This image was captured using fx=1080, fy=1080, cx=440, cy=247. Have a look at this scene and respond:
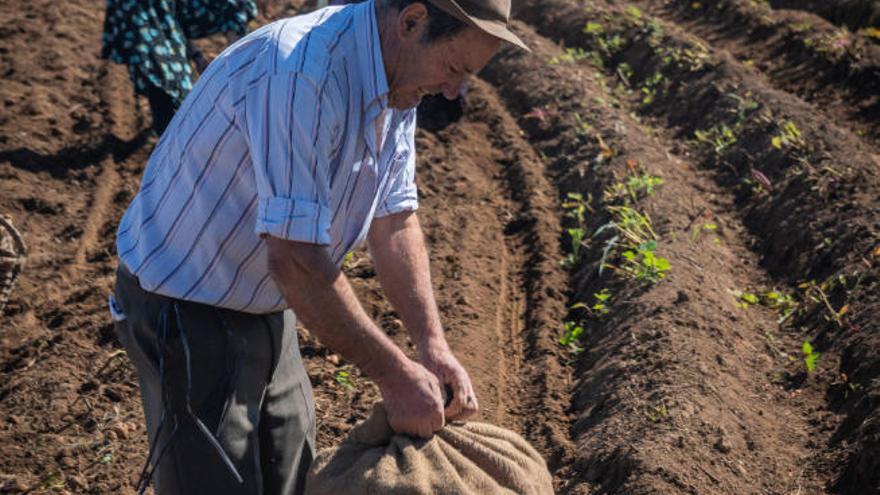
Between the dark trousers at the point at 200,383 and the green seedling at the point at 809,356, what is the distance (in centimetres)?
289

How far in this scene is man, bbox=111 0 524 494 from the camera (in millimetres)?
2285

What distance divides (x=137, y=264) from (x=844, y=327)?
3.57 metres

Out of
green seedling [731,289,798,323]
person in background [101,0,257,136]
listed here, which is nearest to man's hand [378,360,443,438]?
green seedling [731,289,798,323]

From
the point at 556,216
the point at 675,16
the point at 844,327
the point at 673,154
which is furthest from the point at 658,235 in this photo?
the point at 675,16

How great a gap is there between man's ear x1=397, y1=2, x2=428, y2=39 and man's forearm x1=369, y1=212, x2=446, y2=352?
0.63m

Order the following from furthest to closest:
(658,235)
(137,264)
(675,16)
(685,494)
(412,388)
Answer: (675,16) < (658,235) < (685,494) < (137,264) < (412,388)

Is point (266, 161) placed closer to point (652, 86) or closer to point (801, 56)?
point (652, 86)

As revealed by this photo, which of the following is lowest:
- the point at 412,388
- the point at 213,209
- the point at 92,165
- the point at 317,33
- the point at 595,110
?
the point at 92,165

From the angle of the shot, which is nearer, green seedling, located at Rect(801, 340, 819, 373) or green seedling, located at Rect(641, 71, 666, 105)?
green seedling, located at Rect(801, 340, 819, 373)

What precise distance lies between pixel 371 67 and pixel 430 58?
0.46 feet

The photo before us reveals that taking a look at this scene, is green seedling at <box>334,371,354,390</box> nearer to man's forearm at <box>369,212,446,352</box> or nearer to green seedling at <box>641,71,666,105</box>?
man's forearm at <box>369,212,446,352</box>

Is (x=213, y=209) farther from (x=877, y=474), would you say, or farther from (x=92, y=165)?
(x=92, y=165)

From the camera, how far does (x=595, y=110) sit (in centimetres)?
784

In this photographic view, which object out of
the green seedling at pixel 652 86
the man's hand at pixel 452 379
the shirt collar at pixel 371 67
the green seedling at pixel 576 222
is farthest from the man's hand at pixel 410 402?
the green seedling at pixel 652 86
